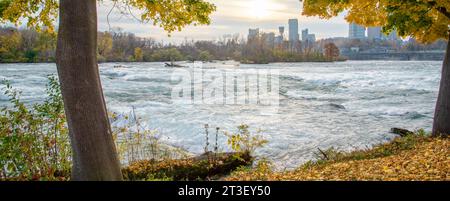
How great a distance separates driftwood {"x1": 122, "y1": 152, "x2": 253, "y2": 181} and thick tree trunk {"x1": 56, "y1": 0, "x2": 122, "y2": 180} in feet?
7.90

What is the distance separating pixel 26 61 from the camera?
66.6 metres

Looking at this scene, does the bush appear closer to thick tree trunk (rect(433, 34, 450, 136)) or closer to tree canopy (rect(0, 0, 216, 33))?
tree canopy (rect(0, 0, 216, 33))

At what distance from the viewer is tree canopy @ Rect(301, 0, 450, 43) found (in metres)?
9.55

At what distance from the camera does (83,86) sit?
6.05 m

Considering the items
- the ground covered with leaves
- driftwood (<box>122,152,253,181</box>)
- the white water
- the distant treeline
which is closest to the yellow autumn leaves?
the ground covered with leaves

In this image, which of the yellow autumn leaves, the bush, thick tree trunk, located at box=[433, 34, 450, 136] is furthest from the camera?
thick tree trunk, located at box=[433, 34, 450, 136]

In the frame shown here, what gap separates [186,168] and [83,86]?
13.1 ft

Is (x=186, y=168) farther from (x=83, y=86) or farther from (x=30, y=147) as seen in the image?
(x=83, y=86)

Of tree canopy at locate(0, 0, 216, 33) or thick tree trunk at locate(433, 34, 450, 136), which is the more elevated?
tree canopy at locate(0, 0, 216, 33)

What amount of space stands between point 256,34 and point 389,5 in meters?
90.0

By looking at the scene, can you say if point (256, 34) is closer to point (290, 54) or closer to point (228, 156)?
point (290, 54)

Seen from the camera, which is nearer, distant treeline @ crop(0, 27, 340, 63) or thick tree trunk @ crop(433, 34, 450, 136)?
thick tree trunk @ crop(433, 34, 450, 136)

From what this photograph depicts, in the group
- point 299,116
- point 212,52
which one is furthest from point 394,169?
point 212,52
